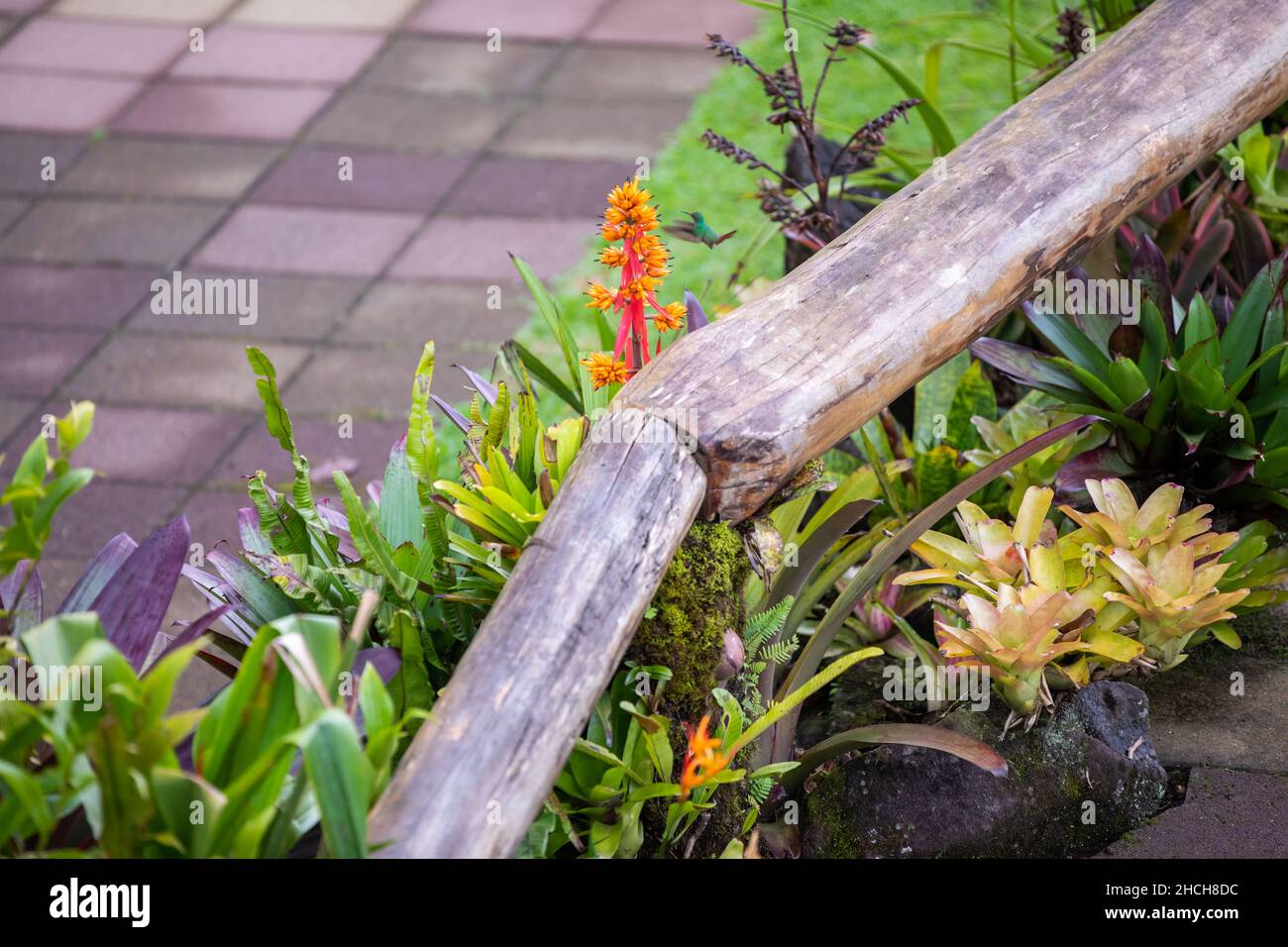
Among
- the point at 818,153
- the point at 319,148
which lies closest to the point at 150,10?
the point at 319,148

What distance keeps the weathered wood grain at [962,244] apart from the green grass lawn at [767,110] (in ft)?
4.68

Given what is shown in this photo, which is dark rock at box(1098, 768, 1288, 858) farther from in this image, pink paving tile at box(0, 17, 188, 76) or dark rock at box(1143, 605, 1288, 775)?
pink paving tile at box(0, 17, 188, 76)

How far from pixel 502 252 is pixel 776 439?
279 cm

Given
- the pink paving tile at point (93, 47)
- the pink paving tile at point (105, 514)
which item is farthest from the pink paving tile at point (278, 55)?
the pink paving tile at point (105, 514)

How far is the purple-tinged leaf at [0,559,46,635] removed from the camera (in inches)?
70.8

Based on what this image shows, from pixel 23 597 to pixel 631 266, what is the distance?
3.38 feet

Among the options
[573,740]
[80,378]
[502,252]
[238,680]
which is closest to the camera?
[238,680]

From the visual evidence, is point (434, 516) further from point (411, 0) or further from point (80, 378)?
point (411, 0)

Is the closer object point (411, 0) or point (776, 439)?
point (776, 439)

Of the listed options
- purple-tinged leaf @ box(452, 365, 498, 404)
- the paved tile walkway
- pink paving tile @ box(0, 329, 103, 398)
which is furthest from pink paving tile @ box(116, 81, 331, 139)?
purple-tinged leaf @ box(452, 365, 498, 404)

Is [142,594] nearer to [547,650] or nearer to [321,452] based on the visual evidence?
Answer: [547,650]

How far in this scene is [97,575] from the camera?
187 centimetres

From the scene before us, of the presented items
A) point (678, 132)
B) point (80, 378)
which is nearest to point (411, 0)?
point (678, 132)
